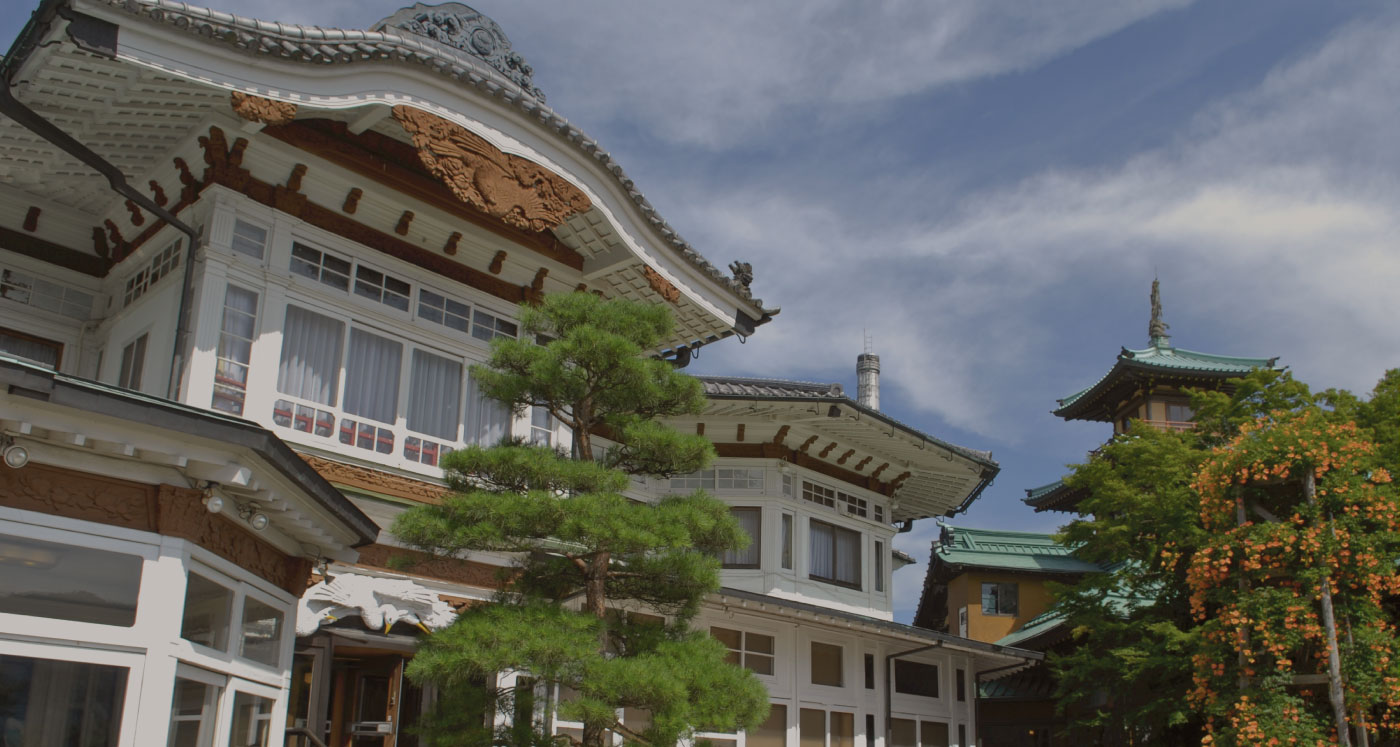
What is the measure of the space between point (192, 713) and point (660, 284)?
25.1ft

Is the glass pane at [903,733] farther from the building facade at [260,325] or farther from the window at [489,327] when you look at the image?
the window at [489,327]

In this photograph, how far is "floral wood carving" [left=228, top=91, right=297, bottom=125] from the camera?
1037 centimetres

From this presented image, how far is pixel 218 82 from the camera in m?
10.2

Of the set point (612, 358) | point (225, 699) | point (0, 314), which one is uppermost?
point (0, 314)

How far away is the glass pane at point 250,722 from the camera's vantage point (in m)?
8.50

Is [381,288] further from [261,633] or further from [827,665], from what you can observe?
[827,665]

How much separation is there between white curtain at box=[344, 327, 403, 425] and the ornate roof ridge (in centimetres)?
285

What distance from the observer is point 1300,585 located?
49.4ft

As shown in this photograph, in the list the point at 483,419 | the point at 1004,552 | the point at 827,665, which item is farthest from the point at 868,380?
the point at 483,419

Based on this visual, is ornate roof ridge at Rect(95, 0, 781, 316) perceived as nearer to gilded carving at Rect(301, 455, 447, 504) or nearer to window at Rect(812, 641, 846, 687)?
gilded carving at Rect(301, 455, 447, 504)

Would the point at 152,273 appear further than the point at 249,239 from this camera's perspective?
Yes

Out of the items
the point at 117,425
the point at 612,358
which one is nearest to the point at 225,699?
the point at 117,425

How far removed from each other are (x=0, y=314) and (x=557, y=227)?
590cm

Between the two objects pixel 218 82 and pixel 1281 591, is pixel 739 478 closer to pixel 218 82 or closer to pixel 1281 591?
pixel 1281 591
